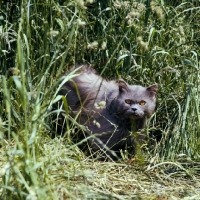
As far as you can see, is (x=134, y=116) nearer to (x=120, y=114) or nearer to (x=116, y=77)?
(x=120, y=114)

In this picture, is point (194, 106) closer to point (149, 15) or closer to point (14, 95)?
point (149, 15)

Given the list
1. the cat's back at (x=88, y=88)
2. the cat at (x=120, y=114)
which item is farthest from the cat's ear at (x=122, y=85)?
the cat's back at (x=88, y=88)

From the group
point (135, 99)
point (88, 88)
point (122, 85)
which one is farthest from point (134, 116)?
point (88, 88)

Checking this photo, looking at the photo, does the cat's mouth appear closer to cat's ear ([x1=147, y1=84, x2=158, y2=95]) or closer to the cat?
the cat

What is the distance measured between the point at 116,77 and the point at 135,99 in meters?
0.59

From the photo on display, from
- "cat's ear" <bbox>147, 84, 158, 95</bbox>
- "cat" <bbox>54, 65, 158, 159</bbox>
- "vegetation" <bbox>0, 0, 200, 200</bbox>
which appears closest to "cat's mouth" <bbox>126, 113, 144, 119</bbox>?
"cat" <bbox>54, 65, 158, 159</bbox>

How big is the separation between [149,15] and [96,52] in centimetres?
66

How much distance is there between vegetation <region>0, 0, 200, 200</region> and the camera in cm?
360

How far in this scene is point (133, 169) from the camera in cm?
446

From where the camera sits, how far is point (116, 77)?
5.48 metres

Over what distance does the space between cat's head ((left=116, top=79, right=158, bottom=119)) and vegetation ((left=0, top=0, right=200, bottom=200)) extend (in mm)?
158

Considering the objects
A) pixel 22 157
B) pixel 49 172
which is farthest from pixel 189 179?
pixel 22 157

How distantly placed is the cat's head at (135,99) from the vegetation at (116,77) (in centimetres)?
16

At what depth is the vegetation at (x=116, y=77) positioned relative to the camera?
3598 mm
